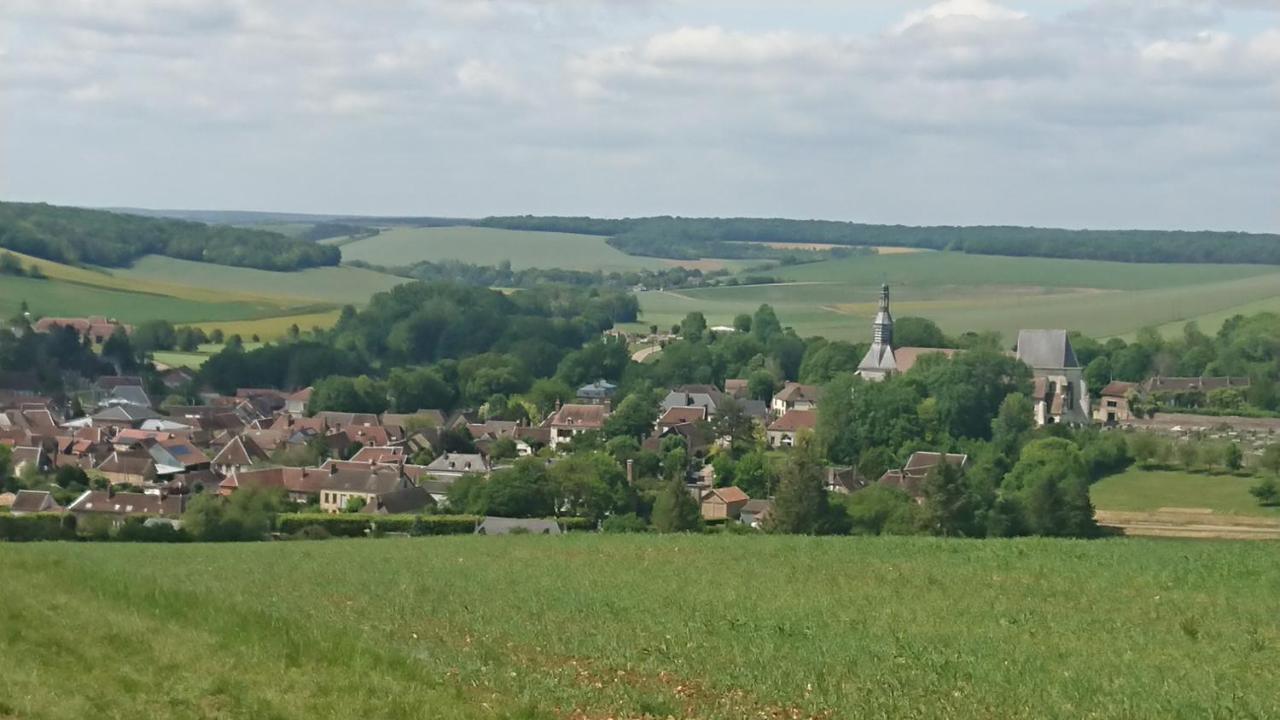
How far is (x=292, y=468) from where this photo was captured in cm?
5900

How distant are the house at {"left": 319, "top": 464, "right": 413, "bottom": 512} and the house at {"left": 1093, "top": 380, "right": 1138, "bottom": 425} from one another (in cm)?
3898

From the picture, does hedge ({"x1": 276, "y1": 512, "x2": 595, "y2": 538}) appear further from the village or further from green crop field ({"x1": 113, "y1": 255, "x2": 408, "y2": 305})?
green crop field ({"x1": 113, "y1": 255, "x2": 408, "y2": 305})

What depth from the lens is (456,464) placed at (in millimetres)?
64938

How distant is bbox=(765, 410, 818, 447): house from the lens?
7535 centimetres

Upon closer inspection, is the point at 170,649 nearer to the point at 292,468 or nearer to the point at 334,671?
the point at 334,671

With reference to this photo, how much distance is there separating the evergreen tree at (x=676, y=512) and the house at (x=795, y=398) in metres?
41.9

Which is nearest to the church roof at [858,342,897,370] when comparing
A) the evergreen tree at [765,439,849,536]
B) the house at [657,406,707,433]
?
the house at [657,406,707,433]

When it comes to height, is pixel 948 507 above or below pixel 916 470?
above

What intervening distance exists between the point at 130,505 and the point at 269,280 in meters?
104

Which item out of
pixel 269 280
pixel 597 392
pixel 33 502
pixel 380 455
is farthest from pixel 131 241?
pixel 33 502

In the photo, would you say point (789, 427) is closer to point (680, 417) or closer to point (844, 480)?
point (680, 417)

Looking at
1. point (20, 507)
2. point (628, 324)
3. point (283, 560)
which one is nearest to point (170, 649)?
point (283, 560)

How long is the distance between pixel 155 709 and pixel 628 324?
13223 centimetres

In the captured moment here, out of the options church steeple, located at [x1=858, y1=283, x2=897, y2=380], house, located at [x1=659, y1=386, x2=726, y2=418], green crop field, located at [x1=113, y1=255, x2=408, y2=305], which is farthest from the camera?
green crop field, located at [x1=113, y1=255, x2=408, y2=305]
